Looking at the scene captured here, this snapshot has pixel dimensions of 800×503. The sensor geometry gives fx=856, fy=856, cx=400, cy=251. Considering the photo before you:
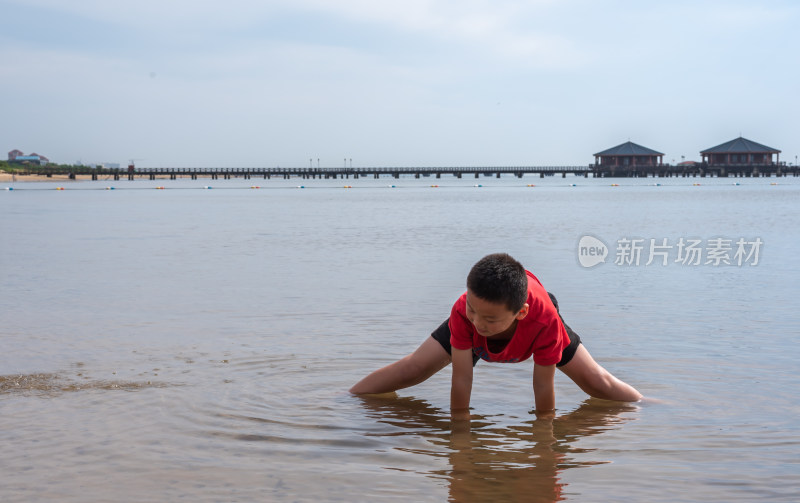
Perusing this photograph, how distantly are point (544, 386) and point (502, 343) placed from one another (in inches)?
20.3

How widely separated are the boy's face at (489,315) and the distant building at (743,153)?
146 metres

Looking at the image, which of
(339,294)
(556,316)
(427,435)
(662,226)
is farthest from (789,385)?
(662,226)

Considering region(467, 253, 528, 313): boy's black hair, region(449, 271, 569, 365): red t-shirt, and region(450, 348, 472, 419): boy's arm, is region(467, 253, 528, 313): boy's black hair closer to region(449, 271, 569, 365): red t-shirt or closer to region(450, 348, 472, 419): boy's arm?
region(449, 271, 569, 365): red t-shirt

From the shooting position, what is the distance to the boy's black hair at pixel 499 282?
4496mm

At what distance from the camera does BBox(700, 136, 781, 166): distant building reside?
13900cm

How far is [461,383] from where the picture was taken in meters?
5.43

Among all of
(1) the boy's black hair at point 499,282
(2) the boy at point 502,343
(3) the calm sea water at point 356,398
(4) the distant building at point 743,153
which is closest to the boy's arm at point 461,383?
Result: (2) the boy at point 502,343

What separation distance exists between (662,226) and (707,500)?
2483 cm

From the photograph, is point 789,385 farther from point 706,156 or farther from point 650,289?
point 706,156

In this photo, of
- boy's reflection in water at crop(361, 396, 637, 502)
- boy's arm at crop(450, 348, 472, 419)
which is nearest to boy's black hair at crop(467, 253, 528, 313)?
boy's arm at crop(450, 348, 472, 419)

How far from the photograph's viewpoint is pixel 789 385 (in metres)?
6.50

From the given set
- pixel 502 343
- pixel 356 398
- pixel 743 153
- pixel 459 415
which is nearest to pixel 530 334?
pixel 502 343

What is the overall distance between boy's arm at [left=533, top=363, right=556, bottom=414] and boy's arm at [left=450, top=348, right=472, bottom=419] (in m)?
0.42

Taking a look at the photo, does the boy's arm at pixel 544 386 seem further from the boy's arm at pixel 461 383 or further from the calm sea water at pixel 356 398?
the boy's arm at pixel 461 383
